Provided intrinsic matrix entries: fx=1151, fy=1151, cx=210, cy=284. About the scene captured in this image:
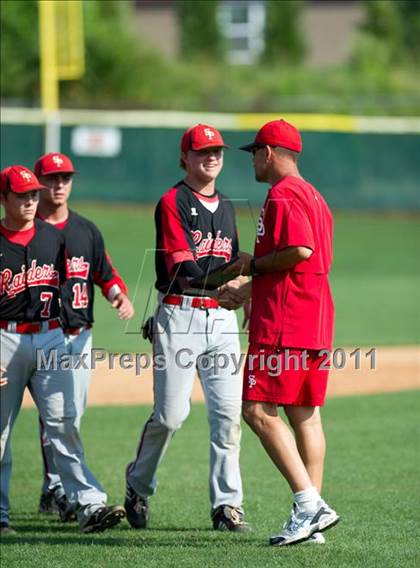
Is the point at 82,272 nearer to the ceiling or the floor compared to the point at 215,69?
nearer to the floor

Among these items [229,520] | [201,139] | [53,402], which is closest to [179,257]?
[201,139]

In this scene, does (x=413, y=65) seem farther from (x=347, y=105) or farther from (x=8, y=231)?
(x=8, y=231)

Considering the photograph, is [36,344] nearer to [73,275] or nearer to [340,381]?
[73,275]

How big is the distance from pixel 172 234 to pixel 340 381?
5913mm

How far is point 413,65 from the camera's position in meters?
44.1

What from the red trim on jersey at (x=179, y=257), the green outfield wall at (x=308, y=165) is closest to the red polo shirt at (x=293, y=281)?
the red trim on jersey at (x=179, y=257)

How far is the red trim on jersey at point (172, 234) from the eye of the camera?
6.07 metres

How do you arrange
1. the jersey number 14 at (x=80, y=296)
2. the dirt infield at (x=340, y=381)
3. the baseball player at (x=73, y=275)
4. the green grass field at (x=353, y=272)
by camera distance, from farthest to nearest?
the green grass field at (x=353, y=272)
the dirt infield at (x=340, y=381)
the jersey number 14 at (x=80, y=296)
the baseball player at (x=73, y=275)

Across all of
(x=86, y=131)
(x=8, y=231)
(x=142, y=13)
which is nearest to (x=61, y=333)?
(x=8, y=231)

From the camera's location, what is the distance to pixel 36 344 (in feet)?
20.1

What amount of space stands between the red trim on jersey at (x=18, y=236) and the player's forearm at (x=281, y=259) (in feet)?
4.86

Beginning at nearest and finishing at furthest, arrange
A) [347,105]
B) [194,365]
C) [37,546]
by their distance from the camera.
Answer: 1. [37,546]
2. [194,365]
3. [347,105]

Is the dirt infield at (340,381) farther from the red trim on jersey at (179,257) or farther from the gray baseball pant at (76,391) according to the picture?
the red trim on jersey at (179,257)

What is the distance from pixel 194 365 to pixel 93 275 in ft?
3.49
